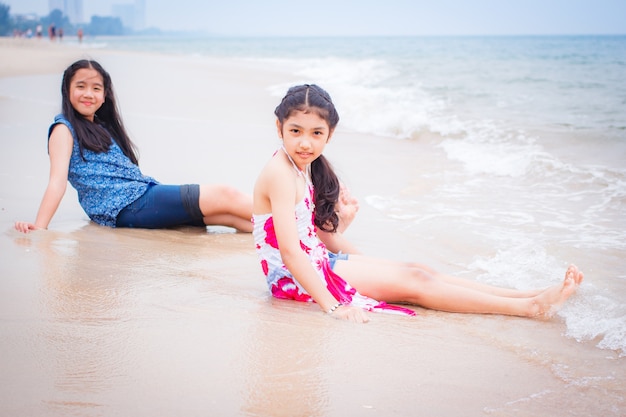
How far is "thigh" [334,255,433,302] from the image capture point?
127 inches

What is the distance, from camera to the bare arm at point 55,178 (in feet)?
13.2

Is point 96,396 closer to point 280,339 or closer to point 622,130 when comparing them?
point 280,339

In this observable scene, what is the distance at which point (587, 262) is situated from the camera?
414cm

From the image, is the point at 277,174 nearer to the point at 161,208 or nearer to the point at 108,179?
the point at 161,208

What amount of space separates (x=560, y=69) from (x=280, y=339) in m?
22.6

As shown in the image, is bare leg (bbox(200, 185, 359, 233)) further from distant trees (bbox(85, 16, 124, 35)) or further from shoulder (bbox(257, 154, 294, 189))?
distant trees (bbox(85, 16, 124, 35))

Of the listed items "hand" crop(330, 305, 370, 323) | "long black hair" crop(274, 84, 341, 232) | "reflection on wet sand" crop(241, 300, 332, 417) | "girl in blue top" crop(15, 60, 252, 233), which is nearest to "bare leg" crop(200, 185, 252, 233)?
"girl in blue top" crop(15, 60, 252, 233)

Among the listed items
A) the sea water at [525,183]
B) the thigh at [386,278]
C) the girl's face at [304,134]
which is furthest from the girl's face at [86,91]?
the sea water at [525,183]

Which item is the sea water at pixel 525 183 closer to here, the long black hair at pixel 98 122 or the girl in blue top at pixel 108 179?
the girl in blue top at pixel 108 179

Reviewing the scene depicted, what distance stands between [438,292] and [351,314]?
0.53 metres

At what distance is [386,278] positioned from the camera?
10.6ft

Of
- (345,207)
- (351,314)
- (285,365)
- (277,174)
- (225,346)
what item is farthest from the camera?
(345,207)

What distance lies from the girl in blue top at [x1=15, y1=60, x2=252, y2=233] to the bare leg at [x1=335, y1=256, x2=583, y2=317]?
1449 mm

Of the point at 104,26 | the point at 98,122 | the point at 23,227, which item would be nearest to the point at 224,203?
the point at 98,122
